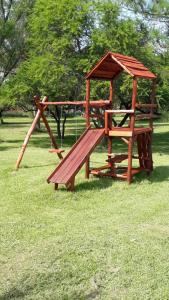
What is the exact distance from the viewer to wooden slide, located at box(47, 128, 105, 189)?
8430 mm

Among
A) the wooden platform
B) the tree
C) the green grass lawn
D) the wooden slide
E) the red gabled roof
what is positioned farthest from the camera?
the tree

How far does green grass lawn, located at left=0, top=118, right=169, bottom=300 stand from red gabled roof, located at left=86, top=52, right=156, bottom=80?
256cm

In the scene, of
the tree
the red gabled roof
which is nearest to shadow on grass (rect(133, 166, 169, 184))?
the red gabled roof

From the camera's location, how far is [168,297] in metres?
4.16

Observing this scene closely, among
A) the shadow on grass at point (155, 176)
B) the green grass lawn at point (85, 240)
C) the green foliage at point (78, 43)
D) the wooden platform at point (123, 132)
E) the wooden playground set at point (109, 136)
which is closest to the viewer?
the green grass lawn at point (85, 240)

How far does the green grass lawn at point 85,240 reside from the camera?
4.40 meters

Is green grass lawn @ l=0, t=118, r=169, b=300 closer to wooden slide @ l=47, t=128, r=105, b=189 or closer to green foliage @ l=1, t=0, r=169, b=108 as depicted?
wooden slide @ l=47, t=128, r=105, b=189

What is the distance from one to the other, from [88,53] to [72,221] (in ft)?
34.8

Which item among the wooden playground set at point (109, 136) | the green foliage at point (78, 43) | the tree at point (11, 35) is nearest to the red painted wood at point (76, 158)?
the wooden playground set at point (109, 136)

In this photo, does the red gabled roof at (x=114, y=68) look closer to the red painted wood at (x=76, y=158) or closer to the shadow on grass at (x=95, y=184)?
the red painted wood at (x=76, y=158)

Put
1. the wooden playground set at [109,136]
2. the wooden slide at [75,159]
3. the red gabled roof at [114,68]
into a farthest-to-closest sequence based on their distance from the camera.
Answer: the red gabled roof at [114,68] → the wooden playground set at [109,136] → the wooden slide at [75,159]

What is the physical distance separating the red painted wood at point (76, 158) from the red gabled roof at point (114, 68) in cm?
151

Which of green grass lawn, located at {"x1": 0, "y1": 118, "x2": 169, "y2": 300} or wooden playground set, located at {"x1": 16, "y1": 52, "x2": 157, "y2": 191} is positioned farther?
wooden playground set, located at {"x1": 16, "y1": 52, "x2": 157, "y2": 191}

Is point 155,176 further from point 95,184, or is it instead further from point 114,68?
point 114,68
